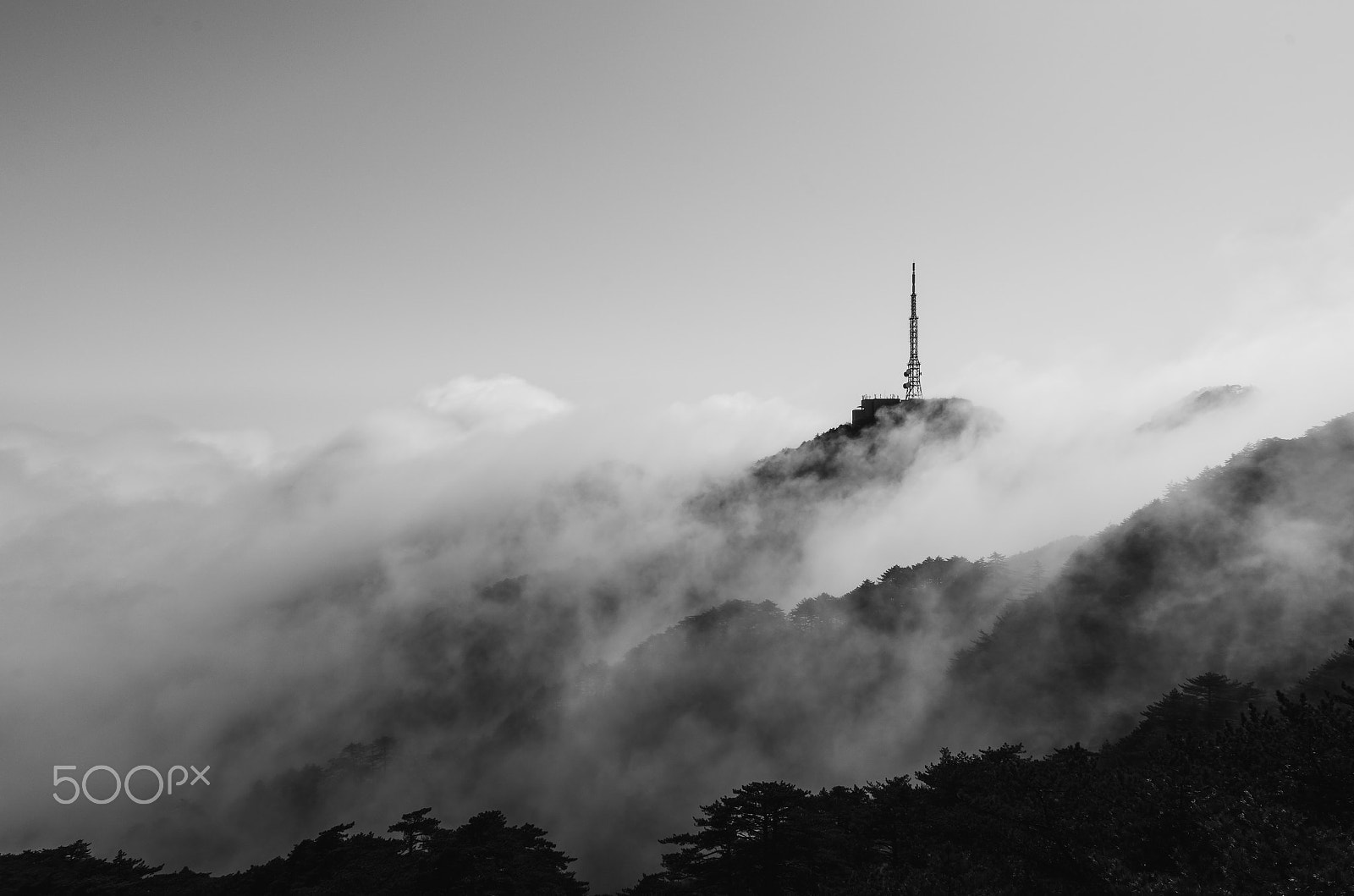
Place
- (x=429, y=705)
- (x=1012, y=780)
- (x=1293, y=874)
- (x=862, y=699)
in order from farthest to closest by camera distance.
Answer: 1. (x=429, y=705)
2. (x=862, y=699)
3. (x=1012, y=780)
4. (x=1293, y=874)

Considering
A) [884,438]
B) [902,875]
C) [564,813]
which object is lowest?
[564,813]

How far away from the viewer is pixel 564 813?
9644cm

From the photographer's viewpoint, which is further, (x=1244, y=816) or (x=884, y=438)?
(x=884, y=438)

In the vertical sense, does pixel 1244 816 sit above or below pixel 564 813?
above

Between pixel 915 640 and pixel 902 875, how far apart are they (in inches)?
3296

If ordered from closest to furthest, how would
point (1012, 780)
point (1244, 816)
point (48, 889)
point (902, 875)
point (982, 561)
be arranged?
1. point (1244, 816)
2. point (902, 875)
3. point (1012, 780)
4. point (48, 889)
5. point (982, 561)

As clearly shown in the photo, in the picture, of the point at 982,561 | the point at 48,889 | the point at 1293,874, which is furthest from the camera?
the point at 982,561

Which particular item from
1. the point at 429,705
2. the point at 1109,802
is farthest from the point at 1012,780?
the point at 429,705

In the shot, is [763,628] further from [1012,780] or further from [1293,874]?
[1293,874]

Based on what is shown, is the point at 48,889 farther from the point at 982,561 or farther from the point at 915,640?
the point at 982,561

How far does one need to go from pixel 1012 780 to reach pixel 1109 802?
211 inches

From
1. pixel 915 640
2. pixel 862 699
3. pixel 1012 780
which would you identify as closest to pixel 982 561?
pixel 915 640

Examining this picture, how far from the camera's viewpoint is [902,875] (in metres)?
23.2

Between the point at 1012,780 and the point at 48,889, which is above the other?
the point at 1012,780
